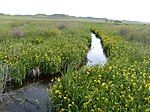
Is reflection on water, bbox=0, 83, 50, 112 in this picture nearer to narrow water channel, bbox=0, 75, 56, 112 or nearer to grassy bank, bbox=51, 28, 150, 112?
narrow water channel, bbox=0, 75, 56, 112

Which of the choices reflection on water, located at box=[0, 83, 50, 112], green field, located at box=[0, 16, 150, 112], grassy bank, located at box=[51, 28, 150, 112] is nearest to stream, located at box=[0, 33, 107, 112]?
reflection on water, located at box=[0, 83, 50, 112]

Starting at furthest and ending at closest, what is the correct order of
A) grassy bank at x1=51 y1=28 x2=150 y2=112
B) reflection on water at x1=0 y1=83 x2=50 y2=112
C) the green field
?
reflection on water at x1=0 y1=83 x2=50 y2=112 → the green field → grassy bank at x1=51 y1=28 x2=150 y2=112

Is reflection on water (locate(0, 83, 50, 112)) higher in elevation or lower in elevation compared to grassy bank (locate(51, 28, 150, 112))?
lower

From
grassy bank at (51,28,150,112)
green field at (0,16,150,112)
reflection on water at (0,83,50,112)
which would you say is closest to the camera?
grassy bank at (51,28,150,112)

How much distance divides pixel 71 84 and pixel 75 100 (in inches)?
39.1

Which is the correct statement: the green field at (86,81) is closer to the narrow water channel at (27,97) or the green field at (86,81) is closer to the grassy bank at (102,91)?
the grassy bank at (102,91)

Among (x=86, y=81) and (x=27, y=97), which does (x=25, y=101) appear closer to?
(x=27, y=97)

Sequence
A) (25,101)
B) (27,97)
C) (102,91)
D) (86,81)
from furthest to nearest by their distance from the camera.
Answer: (27,97) → (25,101) → (86,81) → (102,91)

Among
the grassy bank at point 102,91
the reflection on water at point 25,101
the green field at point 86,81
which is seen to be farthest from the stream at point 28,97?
the grassy bank at point 102,91

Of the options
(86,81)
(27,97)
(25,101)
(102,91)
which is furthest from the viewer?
(27,97)

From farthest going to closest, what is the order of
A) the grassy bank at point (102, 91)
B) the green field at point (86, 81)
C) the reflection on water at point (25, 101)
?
the reflection on water at point (25, 101) < the green field at point (86, 81) < the grassy bank at point (102, 91)

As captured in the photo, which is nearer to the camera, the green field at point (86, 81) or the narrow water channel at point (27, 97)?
the green field at point (86, 81)

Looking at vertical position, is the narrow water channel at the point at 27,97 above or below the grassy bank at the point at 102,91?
below

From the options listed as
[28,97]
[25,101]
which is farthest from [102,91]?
[28,97]
